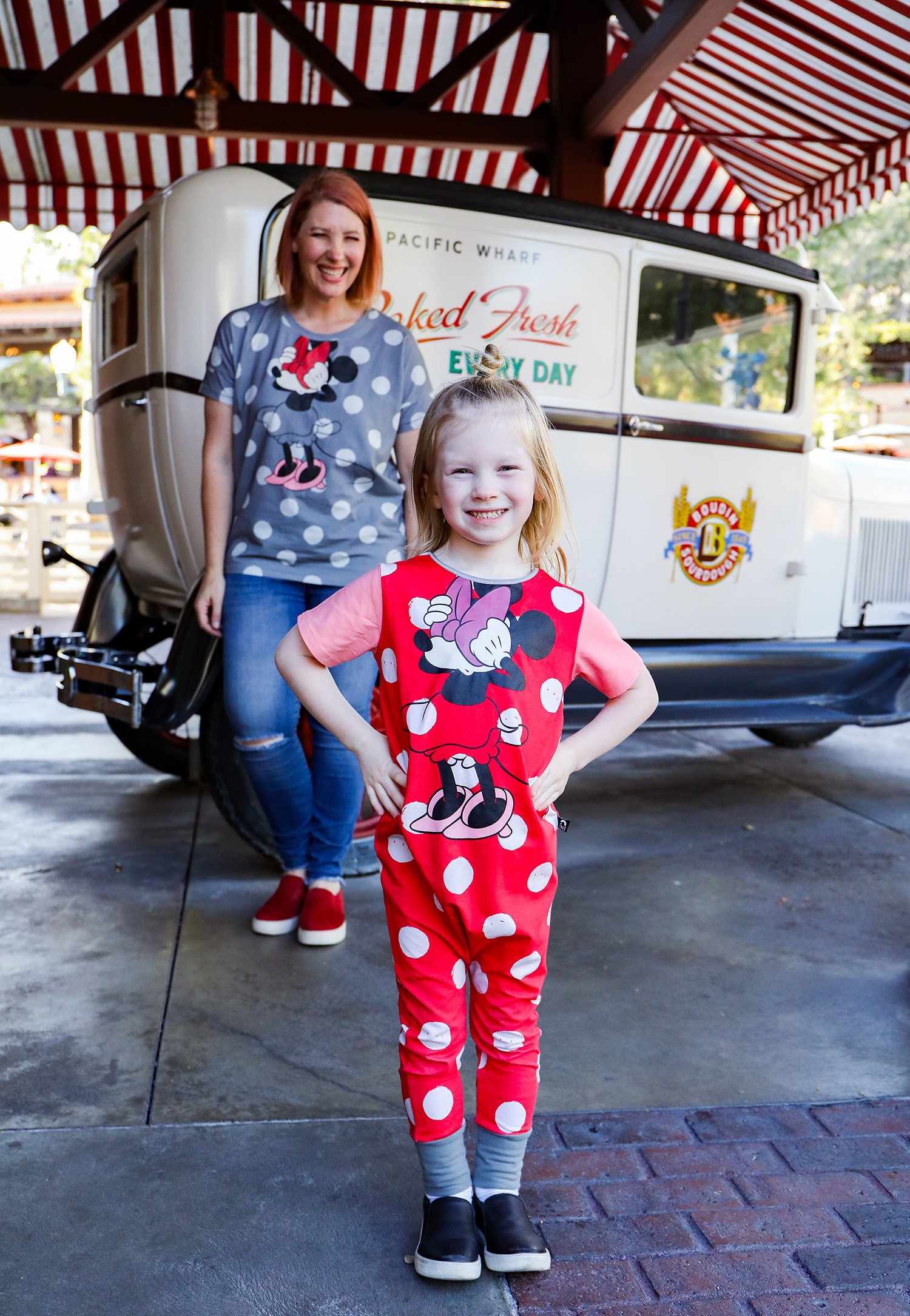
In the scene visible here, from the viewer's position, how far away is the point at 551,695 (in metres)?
1.74

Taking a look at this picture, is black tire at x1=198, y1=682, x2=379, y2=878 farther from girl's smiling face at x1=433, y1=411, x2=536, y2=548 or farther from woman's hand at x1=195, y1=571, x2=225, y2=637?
girl's smiling face at x1=433, y1=411, x2=536, y2=548

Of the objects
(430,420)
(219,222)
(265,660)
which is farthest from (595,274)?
(430,420)

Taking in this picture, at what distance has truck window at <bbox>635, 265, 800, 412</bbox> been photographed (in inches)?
159

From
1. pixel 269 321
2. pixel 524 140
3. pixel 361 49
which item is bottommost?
pixel 269 321

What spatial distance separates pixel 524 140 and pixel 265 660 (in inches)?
170

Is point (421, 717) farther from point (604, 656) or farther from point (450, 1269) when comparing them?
point (450, 1269)

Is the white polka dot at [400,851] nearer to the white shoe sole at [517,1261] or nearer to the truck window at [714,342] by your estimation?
the white shoe sole at [517,1261]

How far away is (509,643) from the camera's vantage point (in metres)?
1.72

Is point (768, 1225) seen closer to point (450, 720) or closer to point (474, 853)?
point (474, 853)

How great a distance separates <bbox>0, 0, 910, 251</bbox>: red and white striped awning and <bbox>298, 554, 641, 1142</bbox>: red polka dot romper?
4609 millimetres

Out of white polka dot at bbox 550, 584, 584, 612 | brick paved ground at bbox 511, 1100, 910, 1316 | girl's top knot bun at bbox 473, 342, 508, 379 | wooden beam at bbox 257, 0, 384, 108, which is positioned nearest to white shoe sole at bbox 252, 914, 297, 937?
brick paved ground at bbox 511, 1100, 910, 1316

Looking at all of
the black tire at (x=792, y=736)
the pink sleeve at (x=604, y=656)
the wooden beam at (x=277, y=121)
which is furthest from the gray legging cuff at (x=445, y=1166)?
the wooden beam at (x=277, y=121)

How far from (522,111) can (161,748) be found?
16.7ft

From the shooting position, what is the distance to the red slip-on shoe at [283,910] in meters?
3.11
